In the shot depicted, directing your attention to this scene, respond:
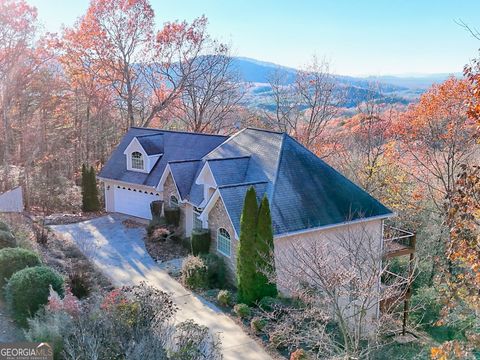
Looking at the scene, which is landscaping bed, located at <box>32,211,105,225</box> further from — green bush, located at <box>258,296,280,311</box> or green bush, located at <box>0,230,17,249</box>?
green bush, located at <box>258,296,280,311</box>

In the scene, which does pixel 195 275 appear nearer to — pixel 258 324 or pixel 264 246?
pixel 264 246

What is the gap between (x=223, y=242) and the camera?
17.1 m

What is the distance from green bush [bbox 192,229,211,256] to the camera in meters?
17.4

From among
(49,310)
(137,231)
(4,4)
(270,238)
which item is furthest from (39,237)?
(4,4)

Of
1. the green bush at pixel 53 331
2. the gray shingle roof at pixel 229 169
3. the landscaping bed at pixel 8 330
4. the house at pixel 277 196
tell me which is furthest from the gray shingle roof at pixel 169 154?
the green bush at pixel 53 331

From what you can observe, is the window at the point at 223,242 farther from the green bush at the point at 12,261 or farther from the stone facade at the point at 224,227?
the green bush at the point at 12,261

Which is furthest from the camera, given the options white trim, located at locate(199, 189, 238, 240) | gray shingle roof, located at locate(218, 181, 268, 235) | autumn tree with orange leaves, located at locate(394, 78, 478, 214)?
autumn tree with orange leaves, located at locate(394, 78, 478, 214)

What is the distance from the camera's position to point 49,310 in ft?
32.7

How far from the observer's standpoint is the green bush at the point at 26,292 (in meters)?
10.5

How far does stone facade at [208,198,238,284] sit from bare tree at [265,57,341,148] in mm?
15340

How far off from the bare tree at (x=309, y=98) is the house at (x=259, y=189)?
1106 centimetres

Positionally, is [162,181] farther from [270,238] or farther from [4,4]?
[4,4]

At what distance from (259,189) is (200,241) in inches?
136

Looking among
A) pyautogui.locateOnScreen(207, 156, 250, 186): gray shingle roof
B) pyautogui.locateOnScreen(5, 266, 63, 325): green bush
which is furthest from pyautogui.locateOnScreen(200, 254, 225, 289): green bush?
pyautogui.locateOnScreen(5, 266, 63, 325): green bush
